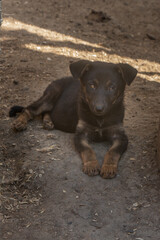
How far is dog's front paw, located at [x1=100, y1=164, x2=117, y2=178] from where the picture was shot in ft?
17.1

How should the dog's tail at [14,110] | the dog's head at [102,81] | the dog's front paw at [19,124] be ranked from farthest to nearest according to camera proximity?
the dog's tail at [14,110], the dog's front paw at [19,124], the dog's head at [102,81]

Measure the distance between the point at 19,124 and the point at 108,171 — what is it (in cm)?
161

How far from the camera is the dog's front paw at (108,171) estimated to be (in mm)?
5219

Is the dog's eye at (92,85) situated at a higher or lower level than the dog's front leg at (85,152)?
higher

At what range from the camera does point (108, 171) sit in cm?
524

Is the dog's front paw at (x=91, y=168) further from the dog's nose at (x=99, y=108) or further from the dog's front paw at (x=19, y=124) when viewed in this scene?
the dog's front paw at (x=19, y=124)

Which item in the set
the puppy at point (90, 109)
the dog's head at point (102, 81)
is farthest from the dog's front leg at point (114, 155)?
the dog's head at point (102, 81)

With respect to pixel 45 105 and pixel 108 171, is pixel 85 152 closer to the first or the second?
pixel 108 171

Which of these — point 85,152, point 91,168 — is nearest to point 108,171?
point 91,168

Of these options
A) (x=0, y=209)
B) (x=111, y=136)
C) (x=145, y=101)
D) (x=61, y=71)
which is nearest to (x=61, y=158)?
(x=111, y=136)

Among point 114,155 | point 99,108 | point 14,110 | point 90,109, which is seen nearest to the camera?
point 99,108

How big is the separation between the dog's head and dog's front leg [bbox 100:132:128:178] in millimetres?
458

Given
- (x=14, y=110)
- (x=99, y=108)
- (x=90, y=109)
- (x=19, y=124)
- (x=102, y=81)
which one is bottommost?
(x=14, y=110)

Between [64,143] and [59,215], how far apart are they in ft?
4.85
